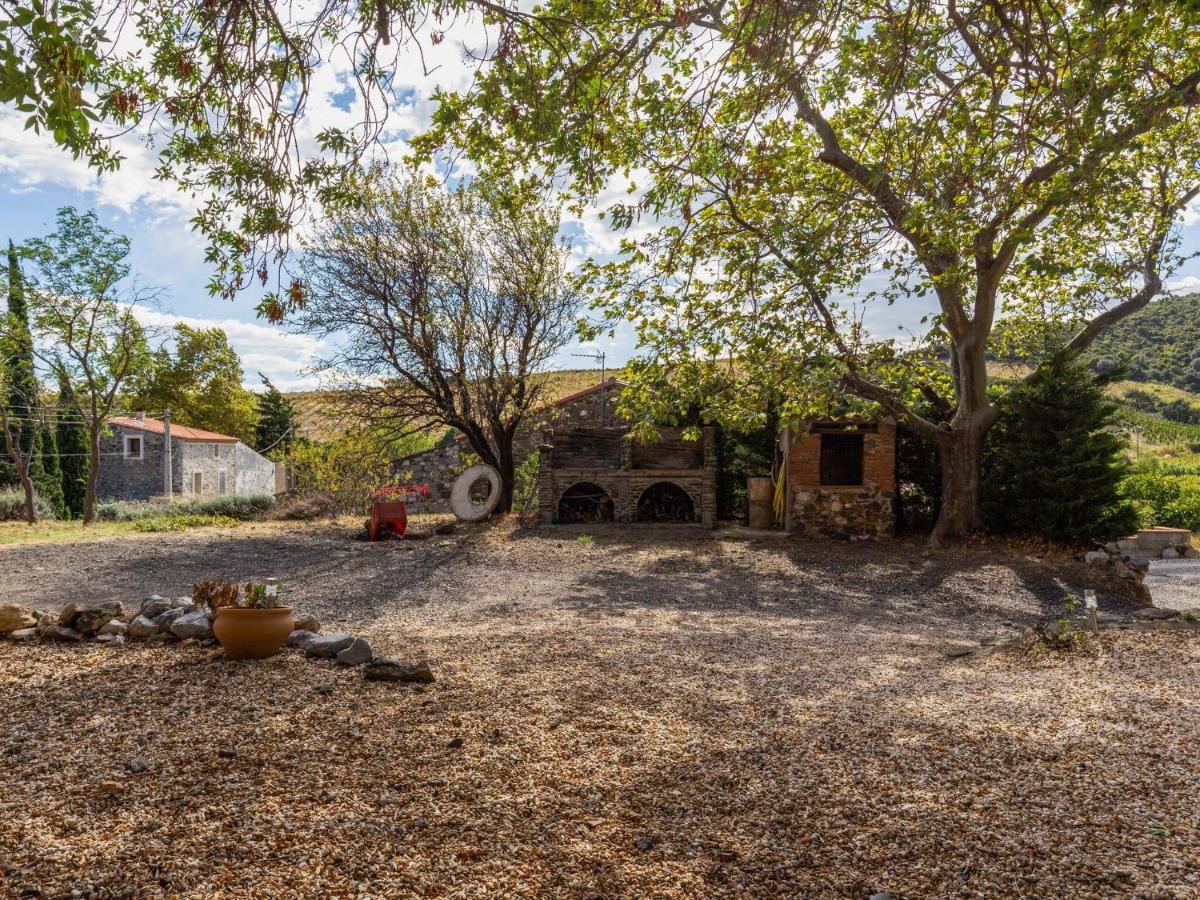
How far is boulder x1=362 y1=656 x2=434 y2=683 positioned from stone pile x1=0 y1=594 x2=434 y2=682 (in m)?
0.25

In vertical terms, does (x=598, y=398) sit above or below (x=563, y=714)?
above

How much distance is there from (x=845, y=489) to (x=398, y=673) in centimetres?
1005

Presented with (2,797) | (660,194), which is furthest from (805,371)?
(2,797)

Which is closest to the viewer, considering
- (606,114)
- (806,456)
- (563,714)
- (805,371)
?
(563,714)

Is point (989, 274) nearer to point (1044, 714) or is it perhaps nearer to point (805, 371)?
point (805, 371)

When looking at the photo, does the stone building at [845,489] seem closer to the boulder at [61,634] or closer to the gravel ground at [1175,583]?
the gravel ground at [1175,583]

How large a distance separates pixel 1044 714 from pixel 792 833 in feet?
6.50

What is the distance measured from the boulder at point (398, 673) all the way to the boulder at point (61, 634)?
2283mm

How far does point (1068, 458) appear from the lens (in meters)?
11.4

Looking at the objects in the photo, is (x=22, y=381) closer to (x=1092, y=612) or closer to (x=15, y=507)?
(x=15, y=507)

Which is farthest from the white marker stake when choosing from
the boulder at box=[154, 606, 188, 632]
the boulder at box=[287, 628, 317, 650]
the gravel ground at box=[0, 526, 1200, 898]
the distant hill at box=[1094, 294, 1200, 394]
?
the distant hill at box=[1094, 294, 1200, 394]

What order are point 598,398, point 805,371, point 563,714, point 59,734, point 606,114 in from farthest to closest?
point 598,398 < point 805,371 < point 606,114 < point 563,714 < point 59,734

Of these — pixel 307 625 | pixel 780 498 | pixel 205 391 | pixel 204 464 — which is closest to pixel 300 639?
pixel 307 625

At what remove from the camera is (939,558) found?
11.0 m
